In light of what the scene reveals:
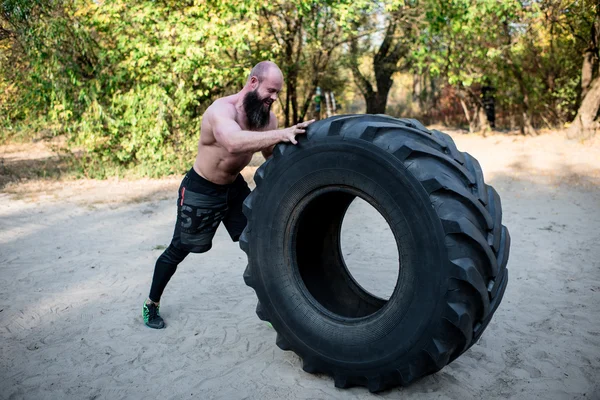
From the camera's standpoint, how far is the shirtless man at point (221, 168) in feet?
11.6

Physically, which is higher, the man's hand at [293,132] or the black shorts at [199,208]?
the man's hand at [293,132]

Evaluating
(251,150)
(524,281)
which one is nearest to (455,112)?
(524,281)

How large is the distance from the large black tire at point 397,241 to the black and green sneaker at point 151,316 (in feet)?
3.77

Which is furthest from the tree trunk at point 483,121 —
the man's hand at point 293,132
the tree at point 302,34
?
the man's hand at point 293,132

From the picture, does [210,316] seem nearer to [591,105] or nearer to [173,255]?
[173,255]

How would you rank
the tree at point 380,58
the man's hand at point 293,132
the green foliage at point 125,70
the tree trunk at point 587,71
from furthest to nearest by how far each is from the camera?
the tree at point 380,58 < the tree trunk at point 587,71 < the green foliage at point 125,70 < the man's hand at point 293,132

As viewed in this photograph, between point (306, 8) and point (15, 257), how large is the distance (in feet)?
24.0

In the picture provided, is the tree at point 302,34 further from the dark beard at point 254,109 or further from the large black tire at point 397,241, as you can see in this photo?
the large black tire at point 397,241

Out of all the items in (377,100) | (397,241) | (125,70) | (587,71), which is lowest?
(377,100)

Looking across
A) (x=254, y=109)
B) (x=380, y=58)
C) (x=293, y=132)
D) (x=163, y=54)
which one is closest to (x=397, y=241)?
(x=293, y=132)

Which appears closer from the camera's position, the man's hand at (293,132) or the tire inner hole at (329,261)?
the man's hand at (293,132)

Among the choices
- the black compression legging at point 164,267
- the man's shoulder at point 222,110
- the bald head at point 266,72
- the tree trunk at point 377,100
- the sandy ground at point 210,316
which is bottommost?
the sandy ground at point 210,316

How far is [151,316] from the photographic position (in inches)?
163

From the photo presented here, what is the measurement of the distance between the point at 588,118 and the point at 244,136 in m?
11.9
